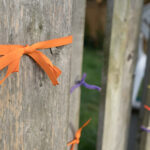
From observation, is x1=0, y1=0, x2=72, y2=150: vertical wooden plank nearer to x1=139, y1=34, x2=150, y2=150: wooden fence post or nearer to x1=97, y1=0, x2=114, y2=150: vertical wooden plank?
x1=97, y1=0, x2=114, y2=150: vertical wooden plank

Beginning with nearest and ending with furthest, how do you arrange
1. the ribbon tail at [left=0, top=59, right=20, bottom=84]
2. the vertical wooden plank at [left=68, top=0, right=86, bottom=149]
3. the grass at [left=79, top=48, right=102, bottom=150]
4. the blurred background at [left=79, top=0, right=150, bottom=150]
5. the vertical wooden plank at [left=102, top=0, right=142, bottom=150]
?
the ribbon tail at [left=0, top=59, right=20, bottom=84]
the vertical wooden plank at [left=68, top=0, right=86, bottom=149]
the vertical wooden plank at [left=102, top=0, right=142, bottom=150]
the grass at [left=79, top=48, right=102, bottom=150]
the blurred background at [left=79, top=0, right=150, bottom=150]

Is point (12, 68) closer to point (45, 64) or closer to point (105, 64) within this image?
point (45, 64)

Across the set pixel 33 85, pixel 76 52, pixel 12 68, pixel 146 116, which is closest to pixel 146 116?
pixel 146 116

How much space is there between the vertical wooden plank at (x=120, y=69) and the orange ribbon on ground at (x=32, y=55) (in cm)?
51

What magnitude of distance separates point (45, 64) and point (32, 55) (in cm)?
6

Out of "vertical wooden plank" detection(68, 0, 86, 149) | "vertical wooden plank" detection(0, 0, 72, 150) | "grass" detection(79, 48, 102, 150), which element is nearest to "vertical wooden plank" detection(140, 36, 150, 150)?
"vertical wooden plank" detection(68, 0, 86, 149)

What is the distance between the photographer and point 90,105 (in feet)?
14.0

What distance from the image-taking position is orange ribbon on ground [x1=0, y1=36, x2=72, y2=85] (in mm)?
772

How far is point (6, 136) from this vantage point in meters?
0.86

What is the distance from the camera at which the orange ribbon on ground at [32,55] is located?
2.53ft

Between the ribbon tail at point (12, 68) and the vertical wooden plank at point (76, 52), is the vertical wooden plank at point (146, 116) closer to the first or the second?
the vertical wooden plank at point (76, 52)

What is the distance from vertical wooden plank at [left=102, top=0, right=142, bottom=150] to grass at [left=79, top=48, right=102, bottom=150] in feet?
4.90

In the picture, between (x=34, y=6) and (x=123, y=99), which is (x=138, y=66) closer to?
(x=123, y=99)

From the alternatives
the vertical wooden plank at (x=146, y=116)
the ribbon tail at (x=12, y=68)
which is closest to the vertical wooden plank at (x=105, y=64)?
the vertical wooden plank at (x=146, y=116)
